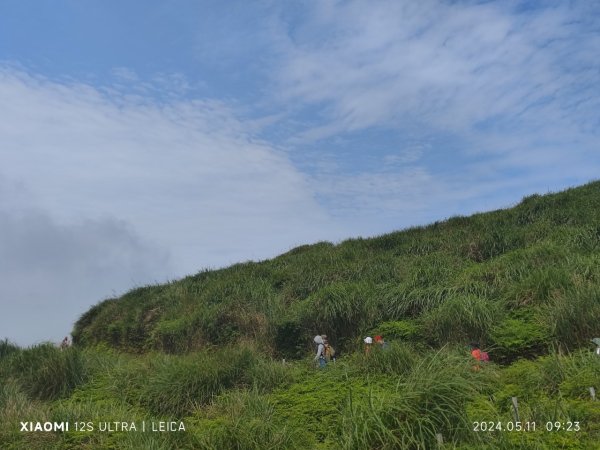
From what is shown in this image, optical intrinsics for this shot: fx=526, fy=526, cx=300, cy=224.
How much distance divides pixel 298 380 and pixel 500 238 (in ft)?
30.1

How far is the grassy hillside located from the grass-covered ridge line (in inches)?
1.9

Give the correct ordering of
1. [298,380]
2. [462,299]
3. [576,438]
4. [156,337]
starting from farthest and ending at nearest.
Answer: [156,337] < [462,299] < [298,380] < [576,438]

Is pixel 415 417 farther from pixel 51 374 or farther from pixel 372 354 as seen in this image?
pixel 51 374

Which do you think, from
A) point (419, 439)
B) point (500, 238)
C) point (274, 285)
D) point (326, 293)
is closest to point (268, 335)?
point (326, 293)

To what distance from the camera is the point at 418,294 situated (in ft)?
40.4

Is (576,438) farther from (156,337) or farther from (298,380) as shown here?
(156,337)

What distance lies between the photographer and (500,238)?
51.2ft

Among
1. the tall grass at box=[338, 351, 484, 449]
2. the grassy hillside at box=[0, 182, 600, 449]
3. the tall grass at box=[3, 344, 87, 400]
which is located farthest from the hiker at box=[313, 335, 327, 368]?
the tall grass at box=[338, 351, 484, 449]

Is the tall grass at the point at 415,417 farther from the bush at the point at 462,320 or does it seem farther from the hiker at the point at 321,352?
the hiker at the point at 321,352

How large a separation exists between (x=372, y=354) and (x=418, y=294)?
394 centimetres
